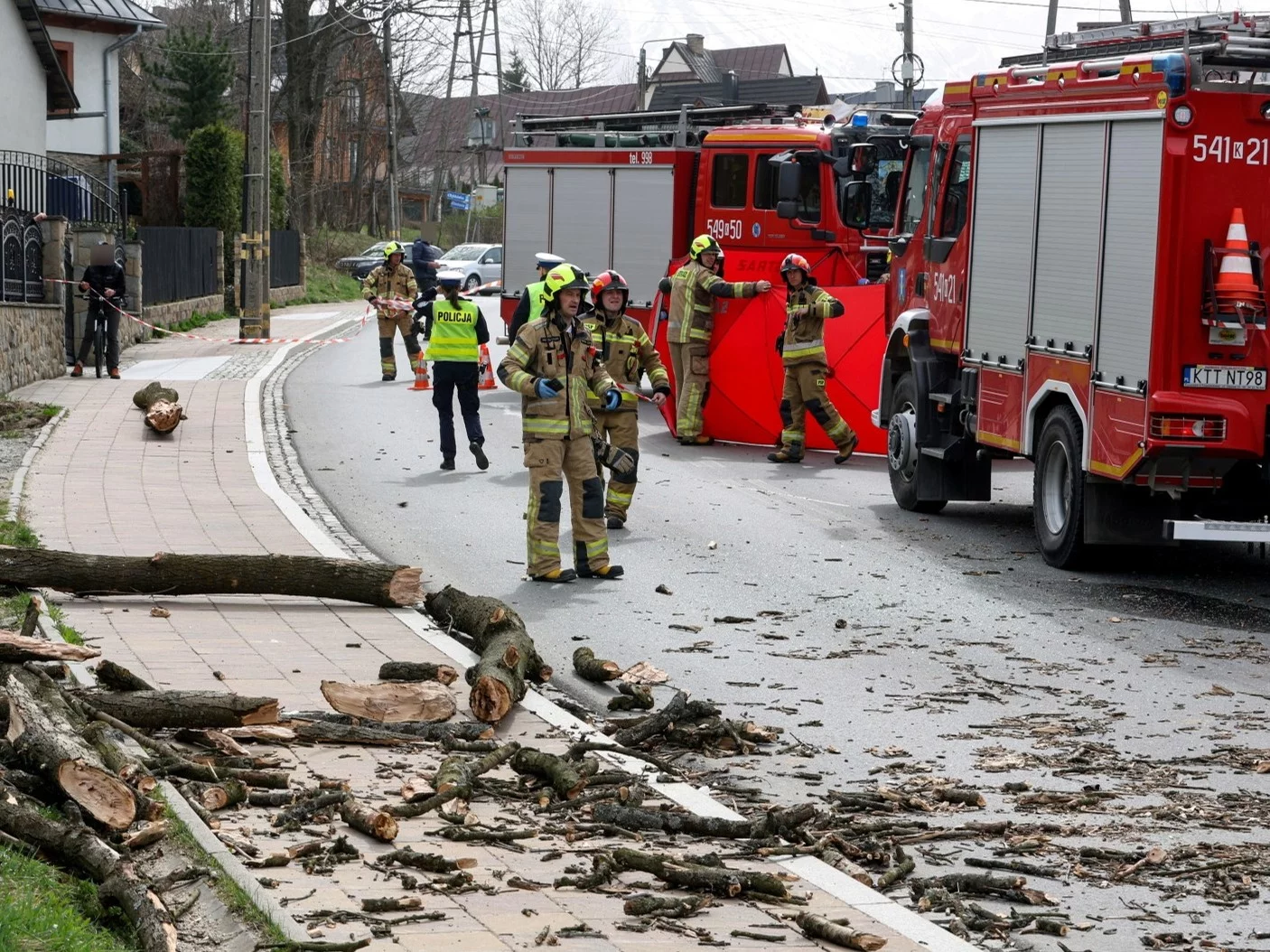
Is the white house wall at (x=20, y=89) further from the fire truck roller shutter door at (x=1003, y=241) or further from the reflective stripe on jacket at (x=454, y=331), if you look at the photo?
the fire truck roller shutter door at (x=1003, y=241)

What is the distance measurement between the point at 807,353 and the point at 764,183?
216 inches

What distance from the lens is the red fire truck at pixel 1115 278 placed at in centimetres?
1058

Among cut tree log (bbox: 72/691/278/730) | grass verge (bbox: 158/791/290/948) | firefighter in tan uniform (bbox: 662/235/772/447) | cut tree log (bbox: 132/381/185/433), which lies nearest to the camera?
grass verge (bbox: 158/791/290/948)

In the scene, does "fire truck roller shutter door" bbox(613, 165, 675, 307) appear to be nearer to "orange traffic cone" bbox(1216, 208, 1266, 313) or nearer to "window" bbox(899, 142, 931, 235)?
"window" bbox(899, 142, 931, 235)

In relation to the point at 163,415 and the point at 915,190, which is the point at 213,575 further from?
the point at 163,415

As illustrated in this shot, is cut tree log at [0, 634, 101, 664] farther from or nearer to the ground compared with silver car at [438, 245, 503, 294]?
nearer to the ground

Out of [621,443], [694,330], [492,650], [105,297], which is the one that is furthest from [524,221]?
[492,650]

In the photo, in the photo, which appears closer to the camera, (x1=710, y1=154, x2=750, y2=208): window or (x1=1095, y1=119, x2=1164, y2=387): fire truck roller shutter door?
(x1=1095, y1=119, x2=1164, y2=387): fire truck roller shutter door

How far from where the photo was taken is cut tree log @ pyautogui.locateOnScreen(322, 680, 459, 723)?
25.1 ft

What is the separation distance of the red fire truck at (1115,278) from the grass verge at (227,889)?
6.73m

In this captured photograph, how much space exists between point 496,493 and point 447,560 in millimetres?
3101

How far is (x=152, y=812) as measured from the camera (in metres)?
5.79

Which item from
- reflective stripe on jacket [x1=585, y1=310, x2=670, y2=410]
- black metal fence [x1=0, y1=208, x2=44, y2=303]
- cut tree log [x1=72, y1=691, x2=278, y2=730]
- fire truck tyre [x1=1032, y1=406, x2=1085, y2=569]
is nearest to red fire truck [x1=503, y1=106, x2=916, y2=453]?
reflective stripe on jacket [x1=585, y1=310, x2=670, y2=410]

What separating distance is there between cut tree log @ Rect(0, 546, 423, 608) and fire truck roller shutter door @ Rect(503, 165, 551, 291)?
52.8 ft
